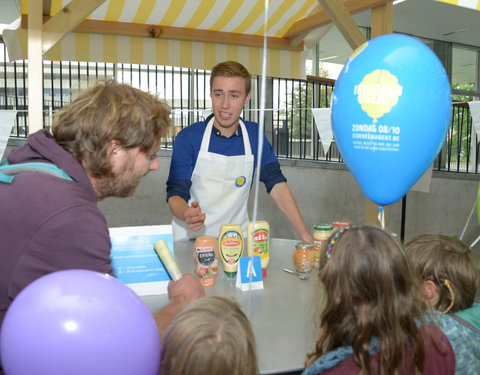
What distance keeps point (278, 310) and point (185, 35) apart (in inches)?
102

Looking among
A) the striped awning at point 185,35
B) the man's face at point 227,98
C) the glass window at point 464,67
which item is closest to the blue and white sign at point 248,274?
the man's face at point 227,98

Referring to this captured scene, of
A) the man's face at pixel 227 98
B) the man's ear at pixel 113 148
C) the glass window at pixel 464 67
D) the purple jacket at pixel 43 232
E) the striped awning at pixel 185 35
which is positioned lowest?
the purple jacket at pixel 43 232

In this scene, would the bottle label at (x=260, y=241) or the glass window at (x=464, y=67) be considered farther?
the glass window at (x=464, y=67)

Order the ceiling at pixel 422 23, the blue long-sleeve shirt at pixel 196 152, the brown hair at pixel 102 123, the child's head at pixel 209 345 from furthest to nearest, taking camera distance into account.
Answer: the ceiling at pixel 422 23
the blue long-sleeve shirt at pixel 196 152
the brown hair at pixel 102 123
the child's head at pixel 209 345

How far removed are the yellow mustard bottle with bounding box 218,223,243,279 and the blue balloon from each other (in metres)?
0.50

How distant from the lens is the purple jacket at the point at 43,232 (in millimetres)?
983

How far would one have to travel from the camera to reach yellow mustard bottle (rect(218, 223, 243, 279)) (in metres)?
1.74

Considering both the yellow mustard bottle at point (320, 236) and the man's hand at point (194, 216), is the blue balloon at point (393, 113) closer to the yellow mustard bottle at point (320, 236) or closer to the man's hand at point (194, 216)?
the yellow mustard bottle at point (320, 236)

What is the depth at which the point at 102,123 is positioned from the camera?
1.16m

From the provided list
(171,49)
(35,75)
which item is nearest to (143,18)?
(171,49)

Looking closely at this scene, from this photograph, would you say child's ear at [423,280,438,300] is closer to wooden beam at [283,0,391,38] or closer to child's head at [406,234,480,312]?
child's head at [406,234,480,312]

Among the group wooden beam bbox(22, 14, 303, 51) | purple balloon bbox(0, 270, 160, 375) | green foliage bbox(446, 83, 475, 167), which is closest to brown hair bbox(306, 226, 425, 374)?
purple balloon bbox(0, 270, 160, 375)

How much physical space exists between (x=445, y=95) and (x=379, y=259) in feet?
2.31

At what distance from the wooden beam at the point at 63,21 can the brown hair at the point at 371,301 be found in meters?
1.97
